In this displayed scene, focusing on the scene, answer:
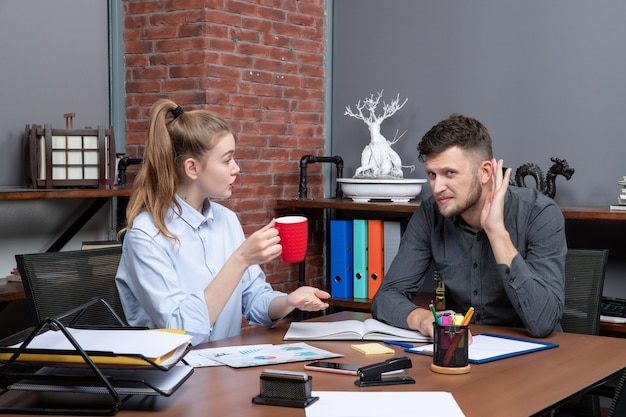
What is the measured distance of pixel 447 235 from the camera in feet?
8.21

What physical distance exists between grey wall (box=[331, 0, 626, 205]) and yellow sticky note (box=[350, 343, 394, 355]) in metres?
1.87

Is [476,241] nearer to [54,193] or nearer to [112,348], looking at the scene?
[112,348]

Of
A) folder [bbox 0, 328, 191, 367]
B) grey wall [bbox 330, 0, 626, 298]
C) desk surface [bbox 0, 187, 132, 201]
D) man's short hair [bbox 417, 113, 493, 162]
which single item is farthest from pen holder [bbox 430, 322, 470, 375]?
grey wall [bbox 330, 0, 626, 298]

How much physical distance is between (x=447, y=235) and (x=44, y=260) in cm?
118

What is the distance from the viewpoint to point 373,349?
6.33ft

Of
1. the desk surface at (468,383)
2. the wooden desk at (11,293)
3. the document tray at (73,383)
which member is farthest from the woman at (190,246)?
the wooden desk at (11,293)

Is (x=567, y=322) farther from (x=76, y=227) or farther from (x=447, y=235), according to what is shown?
(x=76, y=227)

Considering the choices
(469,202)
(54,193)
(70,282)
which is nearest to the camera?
(70,282)

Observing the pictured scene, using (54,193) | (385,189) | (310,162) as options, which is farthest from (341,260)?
(54,193)

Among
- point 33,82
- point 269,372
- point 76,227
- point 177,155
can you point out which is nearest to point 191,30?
point 33,82

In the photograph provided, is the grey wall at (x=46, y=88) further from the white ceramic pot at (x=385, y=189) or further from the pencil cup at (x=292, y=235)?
the pencil cup at (x=292, y=235)

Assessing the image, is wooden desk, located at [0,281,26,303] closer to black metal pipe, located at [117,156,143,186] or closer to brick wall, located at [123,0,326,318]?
black metal pipe, located at [117,156,143,186]

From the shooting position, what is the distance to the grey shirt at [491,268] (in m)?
2.18

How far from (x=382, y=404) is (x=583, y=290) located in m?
1.14
